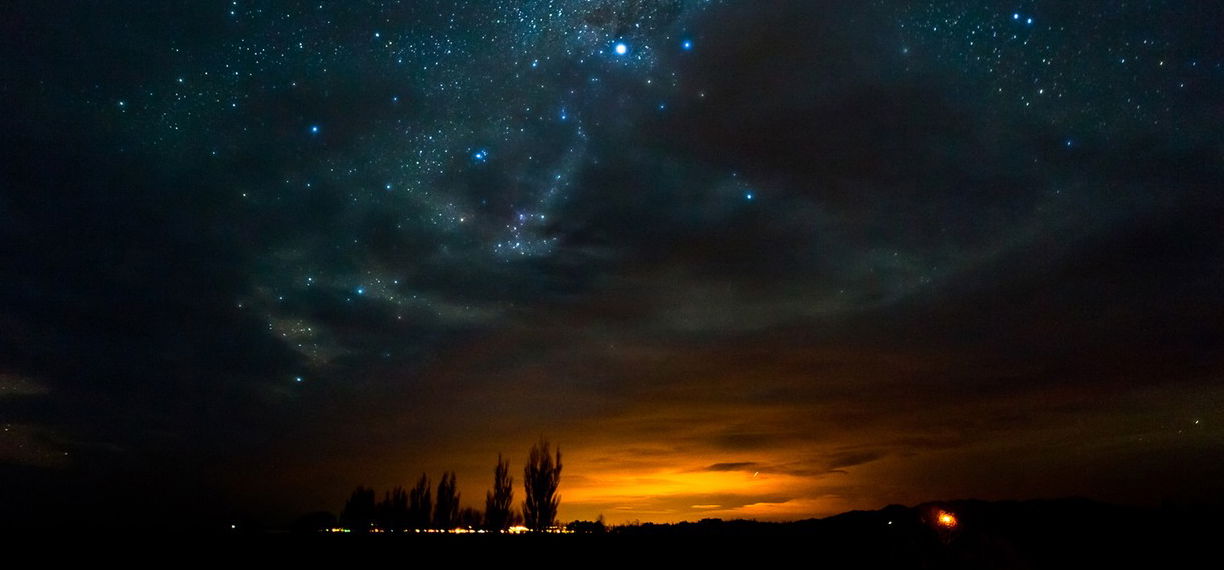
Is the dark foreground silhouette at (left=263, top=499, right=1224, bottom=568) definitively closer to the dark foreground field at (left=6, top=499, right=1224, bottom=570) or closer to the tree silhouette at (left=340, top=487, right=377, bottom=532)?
the dark foreground field at (left=6, top=499, right=1224, bottom=570)

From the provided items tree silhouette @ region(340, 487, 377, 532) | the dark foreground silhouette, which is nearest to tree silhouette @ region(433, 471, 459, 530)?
tree silhouette @ region(340, 487, 377, 532)

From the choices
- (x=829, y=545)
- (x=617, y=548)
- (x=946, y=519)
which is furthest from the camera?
(x=946, y=519)

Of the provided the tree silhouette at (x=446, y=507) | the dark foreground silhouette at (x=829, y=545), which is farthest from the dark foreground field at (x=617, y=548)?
the tree silhouette at (x=446, y=507)

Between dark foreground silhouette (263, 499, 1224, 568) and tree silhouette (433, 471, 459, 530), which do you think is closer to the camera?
dark foreground silhouette (263, 499, 1224, 568)

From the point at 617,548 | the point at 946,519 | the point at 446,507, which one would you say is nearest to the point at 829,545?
the point at 946,519

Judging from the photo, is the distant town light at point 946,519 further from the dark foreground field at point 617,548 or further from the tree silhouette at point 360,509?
the tree silhouette at point 360,509

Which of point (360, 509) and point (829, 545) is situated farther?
point (360, 509)

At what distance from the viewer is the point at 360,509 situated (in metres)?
78.5

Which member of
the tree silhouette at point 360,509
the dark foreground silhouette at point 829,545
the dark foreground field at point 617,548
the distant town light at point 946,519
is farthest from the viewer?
the tree silhouette at point 360,509

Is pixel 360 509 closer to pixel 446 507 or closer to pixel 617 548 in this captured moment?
pixel 446 507

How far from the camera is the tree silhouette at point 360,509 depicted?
75363 millimetres

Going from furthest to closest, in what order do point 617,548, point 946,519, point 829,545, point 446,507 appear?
1. point 446,507
2. point 946,519
3. point 829,545
4. point 617,548

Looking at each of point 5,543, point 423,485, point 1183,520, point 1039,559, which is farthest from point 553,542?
point 423,485

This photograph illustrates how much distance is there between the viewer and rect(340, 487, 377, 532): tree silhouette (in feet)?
247
